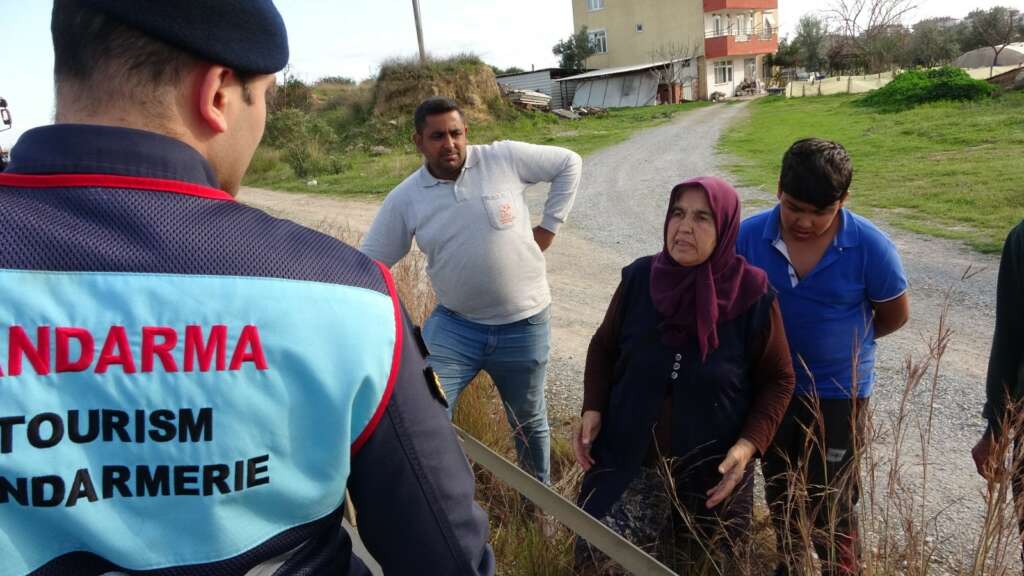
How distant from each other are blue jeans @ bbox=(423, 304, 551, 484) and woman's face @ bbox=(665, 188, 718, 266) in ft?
3.70

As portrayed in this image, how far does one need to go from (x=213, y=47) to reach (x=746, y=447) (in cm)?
203

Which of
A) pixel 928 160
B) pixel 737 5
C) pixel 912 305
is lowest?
pixel 912 305

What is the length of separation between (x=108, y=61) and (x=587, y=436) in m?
2.03

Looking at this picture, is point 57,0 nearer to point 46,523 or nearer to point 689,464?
point 46,523

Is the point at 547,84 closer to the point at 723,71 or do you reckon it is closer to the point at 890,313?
the point at 723,71

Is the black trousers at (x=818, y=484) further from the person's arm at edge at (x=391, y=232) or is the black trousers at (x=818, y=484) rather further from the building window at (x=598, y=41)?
the building window at (x=598, y=41)

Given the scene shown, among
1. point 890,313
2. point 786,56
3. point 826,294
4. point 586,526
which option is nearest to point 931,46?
point 786,56

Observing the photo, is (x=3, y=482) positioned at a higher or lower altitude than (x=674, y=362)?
higher

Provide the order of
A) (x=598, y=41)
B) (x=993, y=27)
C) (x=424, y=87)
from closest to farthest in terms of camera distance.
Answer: (x=424, y=87) < (x=993, y=27) < (x=598, y=41)

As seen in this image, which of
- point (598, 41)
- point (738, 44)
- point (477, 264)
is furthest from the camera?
point (598, 41)

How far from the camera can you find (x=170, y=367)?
0.91m

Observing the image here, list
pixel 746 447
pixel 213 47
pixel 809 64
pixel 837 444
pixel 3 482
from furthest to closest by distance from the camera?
pixel 809 64 < pixel 837 444 < pixel 746 447 < pixel 213 47 < pixel 3 482

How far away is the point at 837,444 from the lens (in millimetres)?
2705

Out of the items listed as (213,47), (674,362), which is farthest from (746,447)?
(213,47)
